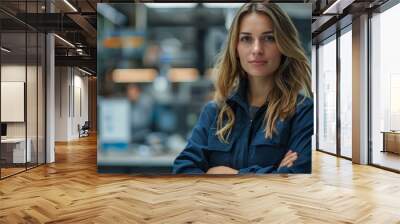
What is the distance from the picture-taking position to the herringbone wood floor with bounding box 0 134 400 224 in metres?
4.15

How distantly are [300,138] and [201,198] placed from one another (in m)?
1.61

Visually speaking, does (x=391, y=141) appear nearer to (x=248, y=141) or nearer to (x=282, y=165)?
(x=282, y=165)

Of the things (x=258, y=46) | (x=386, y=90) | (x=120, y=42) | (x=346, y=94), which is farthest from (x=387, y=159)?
(x=120, y=42)

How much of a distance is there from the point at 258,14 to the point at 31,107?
4.95 meters

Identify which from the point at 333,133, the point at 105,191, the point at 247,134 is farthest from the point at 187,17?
the point at 333,133

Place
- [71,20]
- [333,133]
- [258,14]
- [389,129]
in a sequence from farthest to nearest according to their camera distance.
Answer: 1. [333,133]
2. [71,20]
3. [389,129]
4. [258,14]

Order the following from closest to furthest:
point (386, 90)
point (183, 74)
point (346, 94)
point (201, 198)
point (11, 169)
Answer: point (201, 198)
point (183, 74)
point (11, 169)
point (386, 90)
point (346, 94)

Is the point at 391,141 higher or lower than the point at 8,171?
higher

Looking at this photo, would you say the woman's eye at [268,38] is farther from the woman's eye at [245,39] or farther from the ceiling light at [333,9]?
the ceiling light at [333,9]

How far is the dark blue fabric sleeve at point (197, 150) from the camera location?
5504 mm

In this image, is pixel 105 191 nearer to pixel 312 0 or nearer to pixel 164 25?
pixel 164 25

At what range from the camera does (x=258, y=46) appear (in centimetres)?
532

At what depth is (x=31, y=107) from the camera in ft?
25.6

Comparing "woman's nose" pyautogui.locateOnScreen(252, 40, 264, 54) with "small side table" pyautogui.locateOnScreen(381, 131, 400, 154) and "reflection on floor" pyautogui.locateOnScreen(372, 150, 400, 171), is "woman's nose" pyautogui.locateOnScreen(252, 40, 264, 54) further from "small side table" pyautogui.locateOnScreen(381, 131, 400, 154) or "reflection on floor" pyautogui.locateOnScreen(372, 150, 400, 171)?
"reflection on floor" pyautogui.locateOnScreen(372, 150, 400, 171)
